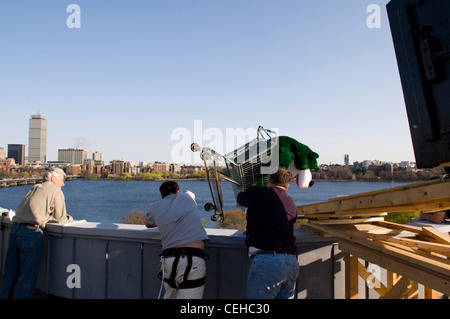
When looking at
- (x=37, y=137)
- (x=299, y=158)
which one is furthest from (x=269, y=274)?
(x=37, y=137)

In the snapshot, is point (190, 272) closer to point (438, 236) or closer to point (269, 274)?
point (269, 274)

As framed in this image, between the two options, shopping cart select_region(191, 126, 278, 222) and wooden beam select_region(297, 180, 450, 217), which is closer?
wooden beam select_region(297, 180, 450, 217)

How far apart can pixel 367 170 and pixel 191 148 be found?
266ft

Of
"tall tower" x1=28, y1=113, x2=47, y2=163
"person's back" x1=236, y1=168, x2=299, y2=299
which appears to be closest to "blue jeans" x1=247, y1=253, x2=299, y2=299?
"person's back" x1=236, y1=168, x2=299, y2=299

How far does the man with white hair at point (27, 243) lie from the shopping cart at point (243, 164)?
215cm

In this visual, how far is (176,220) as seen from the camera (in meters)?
3.39

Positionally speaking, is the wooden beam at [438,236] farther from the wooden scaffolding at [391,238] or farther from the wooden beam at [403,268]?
the wooden beam at [403,268]

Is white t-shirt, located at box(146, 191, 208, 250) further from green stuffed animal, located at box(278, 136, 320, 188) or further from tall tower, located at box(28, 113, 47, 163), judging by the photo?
tall tower, located at box(28, 113, 47, 163)

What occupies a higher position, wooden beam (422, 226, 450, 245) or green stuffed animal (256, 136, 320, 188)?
green stuffed animal (256, 136, 320, 188)

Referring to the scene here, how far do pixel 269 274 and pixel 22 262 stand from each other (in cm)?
309

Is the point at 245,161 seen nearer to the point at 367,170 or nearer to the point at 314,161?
the point at 314,161

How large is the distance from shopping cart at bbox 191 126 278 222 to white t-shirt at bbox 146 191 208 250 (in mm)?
1661

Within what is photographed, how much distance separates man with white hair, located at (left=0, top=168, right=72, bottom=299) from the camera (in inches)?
159
